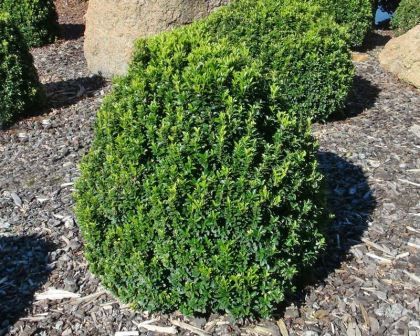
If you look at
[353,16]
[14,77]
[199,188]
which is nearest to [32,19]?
[14,77]

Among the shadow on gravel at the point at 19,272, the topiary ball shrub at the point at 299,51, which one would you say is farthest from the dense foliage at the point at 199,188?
the topiary ball shrub at the point at 299,51

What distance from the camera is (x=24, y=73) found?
6512 millimetres

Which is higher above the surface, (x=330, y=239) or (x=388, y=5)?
(x=330, y=239)

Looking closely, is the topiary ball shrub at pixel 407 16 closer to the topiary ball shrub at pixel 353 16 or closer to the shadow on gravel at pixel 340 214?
the topiary ball shrub at pixel 353 16

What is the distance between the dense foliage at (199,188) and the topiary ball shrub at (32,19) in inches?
252

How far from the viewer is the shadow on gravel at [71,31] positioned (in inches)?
393

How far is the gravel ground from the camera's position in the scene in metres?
3.49

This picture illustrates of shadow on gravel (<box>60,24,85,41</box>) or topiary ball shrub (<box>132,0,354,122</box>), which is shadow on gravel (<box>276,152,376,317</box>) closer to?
topiary ball shrub (<box>132,0,354,122</box>)

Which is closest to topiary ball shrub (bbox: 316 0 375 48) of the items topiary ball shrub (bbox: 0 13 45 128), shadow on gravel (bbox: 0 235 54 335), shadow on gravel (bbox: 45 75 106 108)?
shadow on gravel (bbox: 45 75 106 108)

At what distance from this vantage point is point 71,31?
412 inches

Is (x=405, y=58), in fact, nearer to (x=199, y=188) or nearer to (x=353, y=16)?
(x=353, y=16)

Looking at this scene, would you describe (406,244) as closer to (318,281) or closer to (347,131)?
Answer: (318,281)

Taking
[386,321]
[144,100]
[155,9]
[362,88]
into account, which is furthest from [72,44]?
[386,321]

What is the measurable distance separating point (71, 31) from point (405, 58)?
5.98m
